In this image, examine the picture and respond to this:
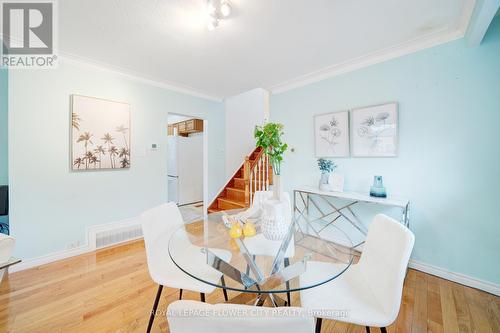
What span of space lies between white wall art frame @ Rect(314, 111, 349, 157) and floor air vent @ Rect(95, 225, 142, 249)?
290cm

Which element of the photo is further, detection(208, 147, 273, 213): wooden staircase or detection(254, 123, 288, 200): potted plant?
detection(208, 147, 273, 213): wooden staircase

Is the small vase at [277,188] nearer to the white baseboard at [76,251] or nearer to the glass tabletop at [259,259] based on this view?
the glass tabletop at [259,259]

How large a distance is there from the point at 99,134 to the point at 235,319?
9.58 feet

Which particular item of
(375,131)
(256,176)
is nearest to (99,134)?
(256,176)

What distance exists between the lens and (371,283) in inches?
47.3

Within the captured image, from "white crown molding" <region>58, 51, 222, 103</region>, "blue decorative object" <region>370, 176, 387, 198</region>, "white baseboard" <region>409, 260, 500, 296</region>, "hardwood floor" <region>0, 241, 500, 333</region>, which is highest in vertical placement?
"white crown molding" <region>58, 51, 222, 103</region>

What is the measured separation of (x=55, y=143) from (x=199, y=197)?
3.42m

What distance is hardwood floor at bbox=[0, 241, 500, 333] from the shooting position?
4.76ft

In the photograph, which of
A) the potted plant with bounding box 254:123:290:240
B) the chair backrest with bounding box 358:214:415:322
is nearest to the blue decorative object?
the chair backrest with bounding box 358:214:415:322

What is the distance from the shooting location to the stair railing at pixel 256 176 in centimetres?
395

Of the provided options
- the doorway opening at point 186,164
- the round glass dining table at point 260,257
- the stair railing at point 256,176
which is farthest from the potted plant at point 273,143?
the doorway opening at point 186,164

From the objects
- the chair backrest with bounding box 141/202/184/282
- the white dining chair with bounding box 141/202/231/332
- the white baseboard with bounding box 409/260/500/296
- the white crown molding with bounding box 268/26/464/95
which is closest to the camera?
the white dining chair with bounding box 141/202/231/332

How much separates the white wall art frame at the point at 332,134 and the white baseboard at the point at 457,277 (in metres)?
1.41

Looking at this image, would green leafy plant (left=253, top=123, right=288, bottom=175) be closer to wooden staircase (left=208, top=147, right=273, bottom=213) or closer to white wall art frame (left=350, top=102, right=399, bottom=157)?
white wall art frame (left=350, top=102, right=399, bottom=157)
